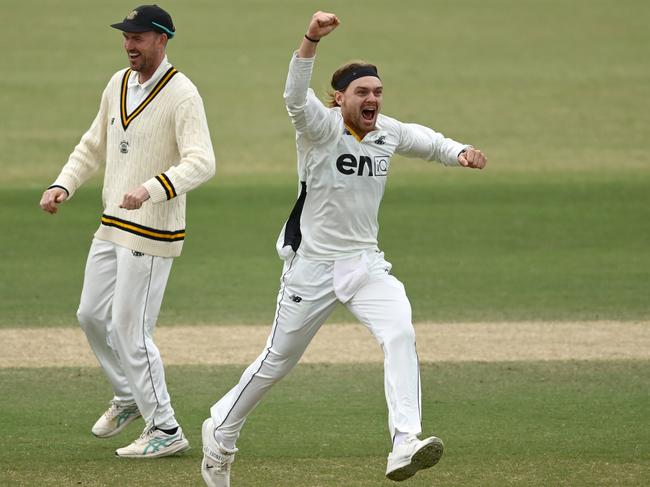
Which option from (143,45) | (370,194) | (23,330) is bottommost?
(23,330)

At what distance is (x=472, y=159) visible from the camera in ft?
23.1

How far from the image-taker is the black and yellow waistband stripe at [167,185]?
7.19 meters

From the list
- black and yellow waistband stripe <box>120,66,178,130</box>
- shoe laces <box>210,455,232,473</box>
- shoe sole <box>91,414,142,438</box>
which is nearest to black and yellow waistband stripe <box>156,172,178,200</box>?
black and yellow waistband stripe <box>120,66,178,130</box>

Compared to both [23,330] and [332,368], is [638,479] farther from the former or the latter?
[23,330]

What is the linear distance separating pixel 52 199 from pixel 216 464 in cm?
177

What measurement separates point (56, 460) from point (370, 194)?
223 centimetres

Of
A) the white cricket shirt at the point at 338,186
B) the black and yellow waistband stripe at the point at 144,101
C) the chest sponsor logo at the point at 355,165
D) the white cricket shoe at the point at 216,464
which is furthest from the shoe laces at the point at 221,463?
the black and yellow waistband stripe at the point at 144,101

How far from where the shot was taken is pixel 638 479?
7008mm

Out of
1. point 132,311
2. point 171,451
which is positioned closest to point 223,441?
point 171,451

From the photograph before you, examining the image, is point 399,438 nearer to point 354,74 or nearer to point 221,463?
point 221,463

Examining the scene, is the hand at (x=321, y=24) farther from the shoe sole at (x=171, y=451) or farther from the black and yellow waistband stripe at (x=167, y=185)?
the shoe sole at (x=171, y=451)

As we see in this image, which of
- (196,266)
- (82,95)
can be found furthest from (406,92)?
(196,266)

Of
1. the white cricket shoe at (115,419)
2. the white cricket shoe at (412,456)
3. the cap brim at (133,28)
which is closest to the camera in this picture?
the white cricket shoe at (412,456)

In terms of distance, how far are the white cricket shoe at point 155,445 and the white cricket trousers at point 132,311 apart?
0.05m
